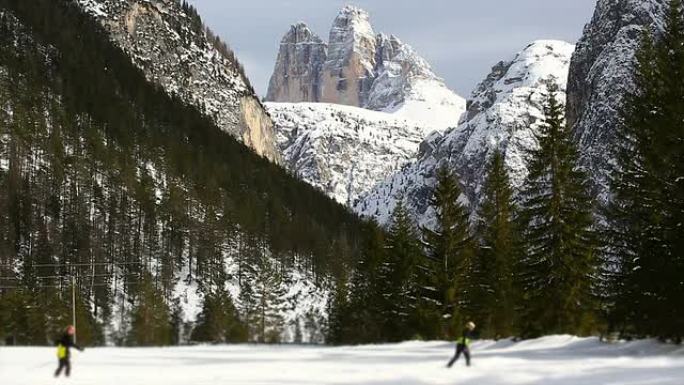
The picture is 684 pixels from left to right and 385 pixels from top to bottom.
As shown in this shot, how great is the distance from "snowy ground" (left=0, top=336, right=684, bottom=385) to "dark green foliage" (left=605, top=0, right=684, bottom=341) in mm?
1063

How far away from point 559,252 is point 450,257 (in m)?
10.3

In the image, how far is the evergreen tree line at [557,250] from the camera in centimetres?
2523

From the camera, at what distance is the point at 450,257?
142 ft

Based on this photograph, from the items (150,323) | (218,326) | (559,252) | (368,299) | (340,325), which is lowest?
(340,325)

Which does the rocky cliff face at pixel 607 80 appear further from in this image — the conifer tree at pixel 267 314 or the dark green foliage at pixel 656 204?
the dark green foliage at pixel 656 204

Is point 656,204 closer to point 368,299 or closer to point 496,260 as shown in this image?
point 496,260

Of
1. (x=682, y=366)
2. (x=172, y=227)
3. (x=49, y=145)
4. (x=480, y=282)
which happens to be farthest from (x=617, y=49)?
(x=682, y=366)

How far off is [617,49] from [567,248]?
166 metres

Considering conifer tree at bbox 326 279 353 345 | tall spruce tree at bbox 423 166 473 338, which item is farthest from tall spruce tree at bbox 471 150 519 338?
conifer tree at bbox 326 279 353 345

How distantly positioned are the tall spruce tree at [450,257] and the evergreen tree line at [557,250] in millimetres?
69

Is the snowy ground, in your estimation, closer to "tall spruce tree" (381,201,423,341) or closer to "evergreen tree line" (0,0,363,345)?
"tall spruce tree" (381,201,423,341)

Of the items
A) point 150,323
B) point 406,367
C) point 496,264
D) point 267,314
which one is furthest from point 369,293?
point 267,314

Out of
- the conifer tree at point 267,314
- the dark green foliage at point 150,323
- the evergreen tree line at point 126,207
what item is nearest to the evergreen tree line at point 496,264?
the conifer tree at point 267,314

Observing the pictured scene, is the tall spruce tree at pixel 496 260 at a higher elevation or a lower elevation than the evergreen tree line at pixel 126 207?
lower
